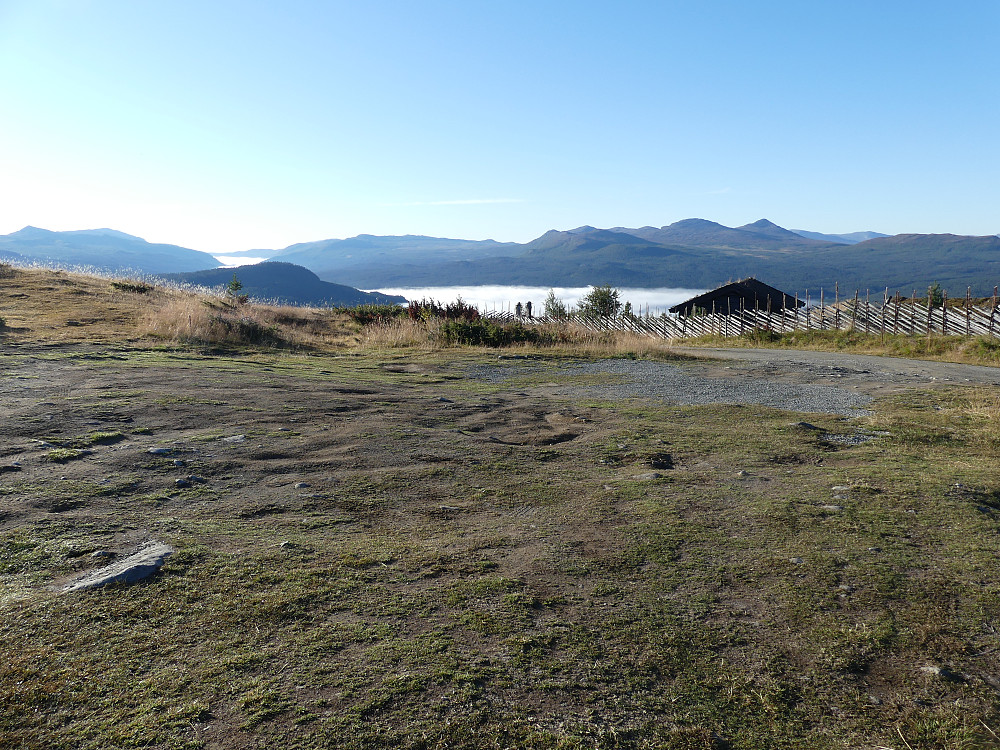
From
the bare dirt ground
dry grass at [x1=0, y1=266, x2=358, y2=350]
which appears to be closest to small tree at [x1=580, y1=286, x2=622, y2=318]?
dry grass at [x1=0, y1=266, x2=358, y2=350]

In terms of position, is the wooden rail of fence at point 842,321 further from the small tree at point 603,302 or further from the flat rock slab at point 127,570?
Result: the flat rock slab at point 127,570

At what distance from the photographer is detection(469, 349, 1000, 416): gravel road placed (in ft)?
24.2

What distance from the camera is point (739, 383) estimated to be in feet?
29.6

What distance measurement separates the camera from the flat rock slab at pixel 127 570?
2.35 meters

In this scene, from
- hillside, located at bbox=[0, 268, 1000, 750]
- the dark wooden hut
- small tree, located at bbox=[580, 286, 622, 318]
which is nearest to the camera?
hillside, located at bbox=[0, 268, 1000, 750]

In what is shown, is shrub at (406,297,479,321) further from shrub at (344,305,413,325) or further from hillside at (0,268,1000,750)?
hillside at (0,268,1000,750)

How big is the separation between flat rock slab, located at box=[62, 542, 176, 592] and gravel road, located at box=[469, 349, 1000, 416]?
5590 millimetres

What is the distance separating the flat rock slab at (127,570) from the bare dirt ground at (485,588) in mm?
72

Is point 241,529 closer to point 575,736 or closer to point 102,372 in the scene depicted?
point 575,736

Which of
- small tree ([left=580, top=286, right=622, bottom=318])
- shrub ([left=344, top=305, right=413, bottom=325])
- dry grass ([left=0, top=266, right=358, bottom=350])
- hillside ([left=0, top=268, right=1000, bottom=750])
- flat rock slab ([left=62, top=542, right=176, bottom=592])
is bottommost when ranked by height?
small tree ([left=580, top=286, right=622, bottom=318])

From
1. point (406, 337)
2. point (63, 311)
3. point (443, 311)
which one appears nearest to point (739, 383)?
point (406, 337)

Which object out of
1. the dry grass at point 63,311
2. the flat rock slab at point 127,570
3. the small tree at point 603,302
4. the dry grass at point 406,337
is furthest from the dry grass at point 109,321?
the small tree at point 603,302

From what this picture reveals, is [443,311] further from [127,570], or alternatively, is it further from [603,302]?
[603,302]

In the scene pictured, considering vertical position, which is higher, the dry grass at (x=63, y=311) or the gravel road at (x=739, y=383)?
the dry grass at (x=63, y=311)
